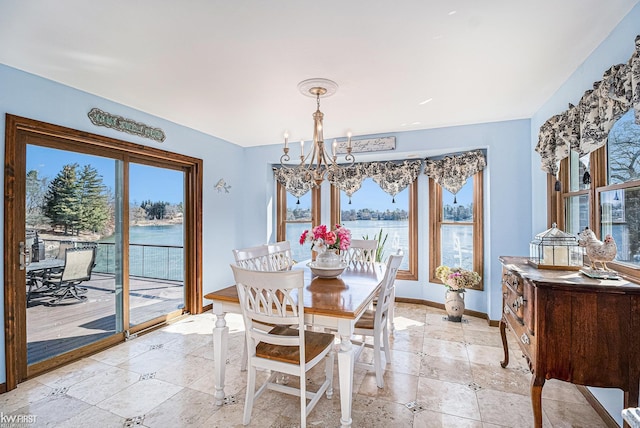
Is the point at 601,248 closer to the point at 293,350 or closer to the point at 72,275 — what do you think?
the point at 293,350

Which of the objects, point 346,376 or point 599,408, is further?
point 599,408

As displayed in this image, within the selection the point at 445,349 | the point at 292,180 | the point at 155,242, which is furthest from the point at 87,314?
the point at 445,349

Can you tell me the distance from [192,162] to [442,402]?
3.78 m

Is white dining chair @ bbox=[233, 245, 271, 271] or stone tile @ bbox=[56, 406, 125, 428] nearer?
stone tile @ bbox=[56, 406, 125, 428]

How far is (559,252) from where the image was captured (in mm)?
2027

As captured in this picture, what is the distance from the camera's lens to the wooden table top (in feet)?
6.14

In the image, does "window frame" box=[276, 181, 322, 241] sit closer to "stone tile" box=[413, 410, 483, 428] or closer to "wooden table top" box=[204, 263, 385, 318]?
"wooden table top" box=[204, 263, 385, 318]

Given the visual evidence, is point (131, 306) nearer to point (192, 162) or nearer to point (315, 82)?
point (192, 162)

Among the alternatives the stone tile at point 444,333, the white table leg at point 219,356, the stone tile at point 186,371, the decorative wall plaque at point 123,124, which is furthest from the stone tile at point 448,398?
the decorative wall plaque at point 123,124

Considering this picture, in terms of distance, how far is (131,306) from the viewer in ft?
11.3

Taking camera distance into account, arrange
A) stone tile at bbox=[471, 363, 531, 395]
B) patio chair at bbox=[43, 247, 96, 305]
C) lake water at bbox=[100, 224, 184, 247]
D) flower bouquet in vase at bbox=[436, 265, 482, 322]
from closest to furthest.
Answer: stone tile at bbox=[471, 363, 531, 395] < patio chair at bbox=[43, 247, 96, 305] < lake water at bbox=[100, 224, 184, 247] < flower bouquet in vase at bbox=[436, 265, 482, 322]

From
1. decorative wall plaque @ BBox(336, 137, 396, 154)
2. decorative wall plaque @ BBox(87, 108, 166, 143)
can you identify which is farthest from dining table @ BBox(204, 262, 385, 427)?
decorative wall plaque @ BBox(87, 108, 166, 143)

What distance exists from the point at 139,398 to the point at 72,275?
1464 mm

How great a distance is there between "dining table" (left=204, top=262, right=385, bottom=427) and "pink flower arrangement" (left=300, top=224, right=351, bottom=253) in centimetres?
29
